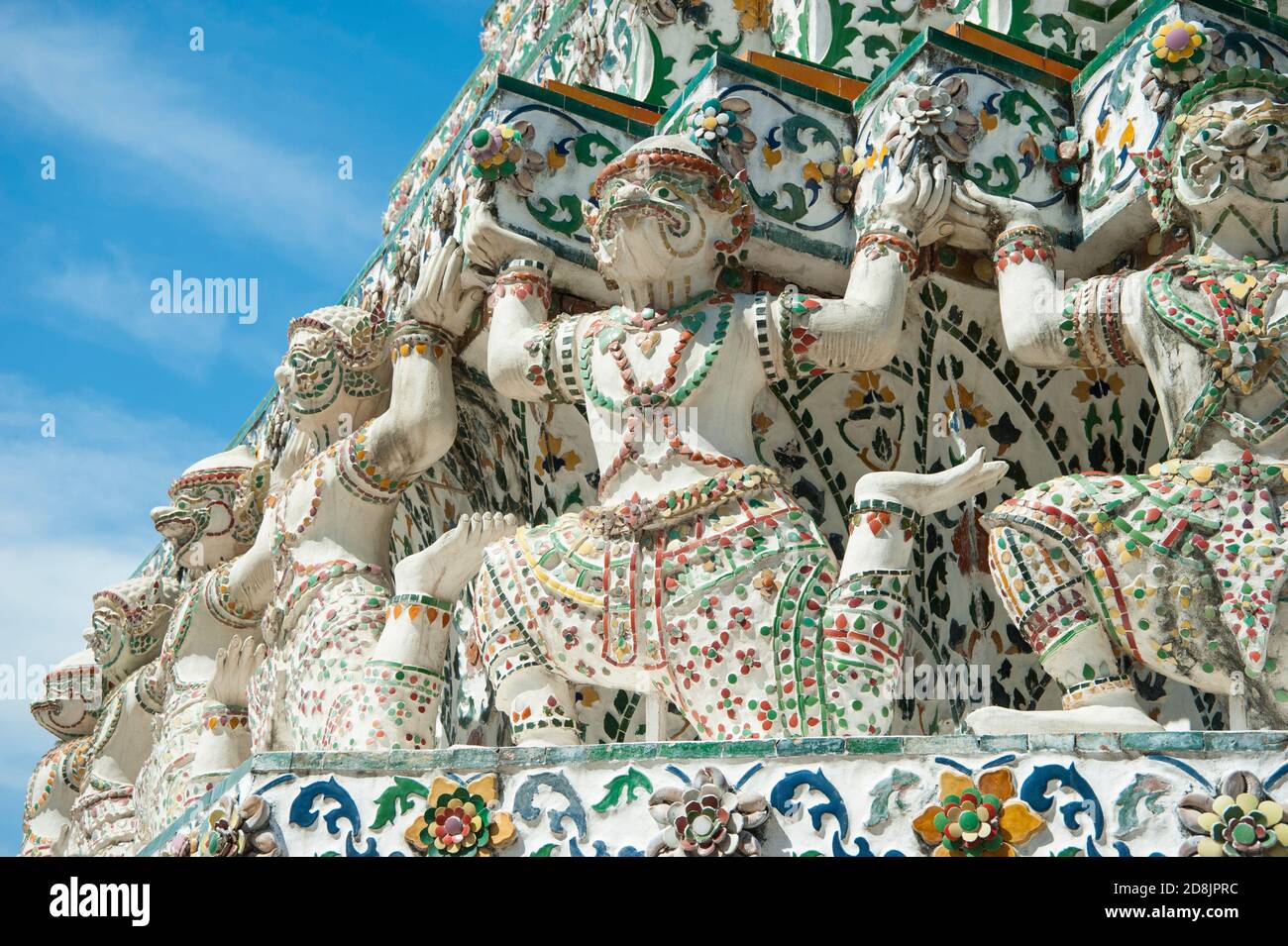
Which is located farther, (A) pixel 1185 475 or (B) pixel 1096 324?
(B) pixel 1096 324

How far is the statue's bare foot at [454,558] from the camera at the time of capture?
291 inches

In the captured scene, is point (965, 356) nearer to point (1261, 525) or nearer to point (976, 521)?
point (976, 521)

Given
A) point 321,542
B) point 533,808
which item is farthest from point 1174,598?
point 321,542

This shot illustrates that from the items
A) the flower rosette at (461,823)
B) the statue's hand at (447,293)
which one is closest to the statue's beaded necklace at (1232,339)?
the flower rosette at (461,823)

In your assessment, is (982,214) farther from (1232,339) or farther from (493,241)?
(493,241)

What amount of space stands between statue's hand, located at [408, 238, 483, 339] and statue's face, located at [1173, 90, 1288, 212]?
2855 millimetres

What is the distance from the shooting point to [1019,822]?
536cm

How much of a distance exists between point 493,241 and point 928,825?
10.9 feet

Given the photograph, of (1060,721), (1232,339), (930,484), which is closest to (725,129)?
(930,484)

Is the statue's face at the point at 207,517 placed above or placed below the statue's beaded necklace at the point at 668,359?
above

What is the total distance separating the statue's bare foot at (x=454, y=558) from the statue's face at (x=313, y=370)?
5.75 feet

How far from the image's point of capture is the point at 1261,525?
6.21m

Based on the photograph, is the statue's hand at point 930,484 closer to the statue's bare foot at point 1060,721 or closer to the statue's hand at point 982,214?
the statue's bare foot at point 1060,721

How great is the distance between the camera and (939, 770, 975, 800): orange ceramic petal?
541 centimetres
